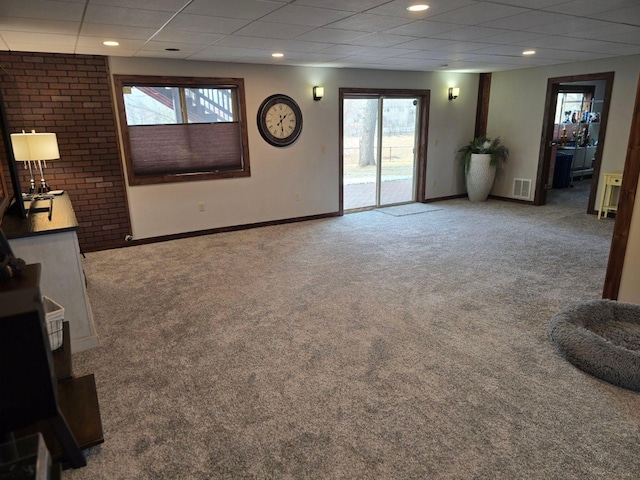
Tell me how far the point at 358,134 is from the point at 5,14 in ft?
16.6

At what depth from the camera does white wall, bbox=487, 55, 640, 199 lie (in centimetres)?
602

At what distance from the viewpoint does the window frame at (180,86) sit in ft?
16.3

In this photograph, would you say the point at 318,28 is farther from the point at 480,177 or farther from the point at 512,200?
the point at 512,200

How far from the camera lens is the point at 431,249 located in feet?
16.5

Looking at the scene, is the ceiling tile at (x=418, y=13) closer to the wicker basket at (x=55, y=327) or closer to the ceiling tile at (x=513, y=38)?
the ceiling tile at (x=513, y=38)

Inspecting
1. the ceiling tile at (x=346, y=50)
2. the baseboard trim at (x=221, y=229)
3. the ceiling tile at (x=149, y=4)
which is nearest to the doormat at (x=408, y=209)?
the baseboard trim at (x=221, y=229)

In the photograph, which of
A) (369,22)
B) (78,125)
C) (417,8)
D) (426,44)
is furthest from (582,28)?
(78,125)

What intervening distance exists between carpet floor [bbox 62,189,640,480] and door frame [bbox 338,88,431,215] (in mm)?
2339

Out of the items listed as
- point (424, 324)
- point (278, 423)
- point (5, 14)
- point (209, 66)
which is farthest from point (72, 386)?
point (209, 66)

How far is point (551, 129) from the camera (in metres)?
7.14

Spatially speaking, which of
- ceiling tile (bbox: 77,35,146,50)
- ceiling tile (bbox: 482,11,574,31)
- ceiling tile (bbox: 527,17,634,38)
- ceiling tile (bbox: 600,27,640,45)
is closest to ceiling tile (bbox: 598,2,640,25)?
ceiling tile (bbox: 527,17,634,38)

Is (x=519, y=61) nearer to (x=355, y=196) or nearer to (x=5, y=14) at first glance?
(x=355, y=196)

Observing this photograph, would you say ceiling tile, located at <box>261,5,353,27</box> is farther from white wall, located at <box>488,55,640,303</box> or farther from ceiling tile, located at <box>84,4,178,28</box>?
white wall, located at <box>488,55,640,303</box>

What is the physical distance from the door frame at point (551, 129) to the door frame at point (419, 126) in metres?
1.95
